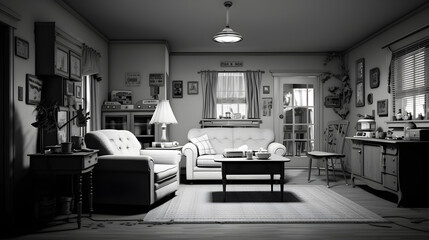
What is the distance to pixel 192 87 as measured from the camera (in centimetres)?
779

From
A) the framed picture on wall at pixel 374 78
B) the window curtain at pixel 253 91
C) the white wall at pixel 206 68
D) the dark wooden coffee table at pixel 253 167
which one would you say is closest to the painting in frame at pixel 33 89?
the dark wooden coffee table at pixel 253 167

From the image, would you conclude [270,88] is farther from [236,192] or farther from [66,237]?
[66,237]

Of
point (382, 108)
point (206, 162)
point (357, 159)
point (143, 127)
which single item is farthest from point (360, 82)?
point (143, 127)

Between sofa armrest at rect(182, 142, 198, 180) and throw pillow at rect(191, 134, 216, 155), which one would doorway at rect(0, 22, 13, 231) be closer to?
sofa armrest at rect(182, 142, 198, 180)

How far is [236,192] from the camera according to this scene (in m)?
5.21

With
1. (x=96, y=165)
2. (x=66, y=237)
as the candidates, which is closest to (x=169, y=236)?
(x=66, y=237)

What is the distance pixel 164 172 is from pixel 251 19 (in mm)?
2693

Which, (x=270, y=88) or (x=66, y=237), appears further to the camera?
(x=270, y=88)

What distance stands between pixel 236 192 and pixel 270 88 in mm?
3308

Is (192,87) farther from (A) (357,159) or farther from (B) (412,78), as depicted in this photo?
(B) (412,78)

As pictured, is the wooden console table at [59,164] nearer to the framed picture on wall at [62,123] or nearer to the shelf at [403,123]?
the framed picture on wall at [62,123]

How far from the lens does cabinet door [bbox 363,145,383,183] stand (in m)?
4.75

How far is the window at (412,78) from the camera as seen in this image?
4924mm

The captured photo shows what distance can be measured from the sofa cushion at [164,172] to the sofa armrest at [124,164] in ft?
0.70
